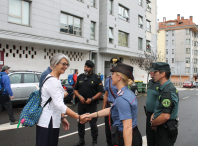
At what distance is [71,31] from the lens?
17.3 m

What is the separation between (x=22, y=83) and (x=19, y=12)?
6.56m

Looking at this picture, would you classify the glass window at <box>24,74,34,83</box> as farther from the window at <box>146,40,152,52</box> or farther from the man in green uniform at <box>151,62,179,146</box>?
the window at <box>146,40,152,52</box>

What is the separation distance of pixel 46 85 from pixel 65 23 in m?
15.0

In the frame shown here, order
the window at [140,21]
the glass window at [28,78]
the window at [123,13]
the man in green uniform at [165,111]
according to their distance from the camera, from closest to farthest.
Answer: the man in green uniform at [165,111], the glass window at [28,78], the window at [123,13], the window at [140,21]

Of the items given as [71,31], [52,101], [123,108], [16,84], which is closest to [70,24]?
[71,31]

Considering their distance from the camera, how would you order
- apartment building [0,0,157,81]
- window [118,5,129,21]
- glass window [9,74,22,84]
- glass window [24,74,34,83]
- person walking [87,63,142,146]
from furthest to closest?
window [118,5,129,21] < apartment building [0,0,157,81] < glass window [24,74,34,83] < glass window [9,74,22,84] < person walking [87,63,142,146]

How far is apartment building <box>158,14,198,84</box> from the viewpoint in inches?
2297

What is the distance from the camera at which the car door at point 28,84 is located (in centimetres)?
945

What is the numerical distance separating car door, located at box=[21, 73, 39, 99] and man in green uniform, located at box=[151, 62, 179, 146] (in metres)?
7.58

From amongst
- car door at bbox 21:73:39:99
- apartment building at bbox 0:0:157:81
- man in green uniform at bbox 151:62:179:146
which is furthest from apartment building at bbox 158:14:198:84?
man in green uniform at bbox 151:62:179:146

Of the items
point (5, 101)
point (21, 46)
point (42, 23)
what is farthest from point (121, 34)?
point (5, 101)

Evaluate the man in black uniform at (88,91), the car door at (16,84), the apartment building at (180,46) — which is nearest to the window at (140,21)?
the car door at (16,84)

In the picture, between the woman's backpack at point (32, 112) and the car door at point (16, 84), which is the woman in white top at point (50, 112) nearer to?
the woman's backpack at point (32, 112)

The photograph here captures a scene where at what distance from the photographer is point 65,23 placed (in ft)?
54.8
